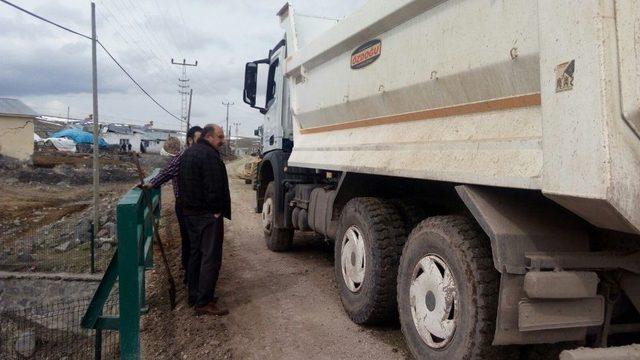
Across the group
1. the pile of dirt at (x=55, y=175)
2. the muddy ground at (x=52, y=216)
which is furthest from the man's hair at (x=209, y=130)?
the pile of dirt at (x=55, y=175)

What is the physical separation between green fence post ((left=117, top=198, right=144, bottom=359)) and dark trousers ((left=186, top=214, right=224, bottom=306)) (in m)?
1.02

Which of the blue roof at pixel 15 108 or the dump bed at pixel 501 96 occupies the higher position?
the blue roof at pixel 15 108

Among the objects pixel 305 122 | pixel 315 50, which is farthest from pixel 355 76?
pixel 305 122

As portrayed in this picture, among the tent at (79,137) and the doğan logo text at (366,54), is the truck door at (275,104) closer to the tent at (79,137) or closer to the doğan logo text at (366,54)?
the doğan logo text at (366,54)

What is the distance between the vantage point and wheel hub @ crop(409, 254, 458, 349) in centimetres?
287

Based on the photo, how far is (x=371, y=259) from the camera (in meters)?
3.92

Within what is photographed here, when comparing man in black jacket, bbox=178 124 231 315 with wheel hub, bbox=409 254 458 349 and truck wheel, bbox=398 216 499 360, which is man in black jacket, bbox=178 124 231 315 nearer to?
Result: truck wheel, bbox=398 216 499 360

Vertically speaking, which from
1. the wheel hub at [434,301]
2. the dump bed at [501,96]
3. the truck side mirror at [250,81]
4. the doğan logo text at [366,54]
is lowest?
the wheel hub at [434,301]

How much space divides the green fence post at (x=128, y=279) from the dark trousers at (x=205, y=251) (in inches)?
40.3

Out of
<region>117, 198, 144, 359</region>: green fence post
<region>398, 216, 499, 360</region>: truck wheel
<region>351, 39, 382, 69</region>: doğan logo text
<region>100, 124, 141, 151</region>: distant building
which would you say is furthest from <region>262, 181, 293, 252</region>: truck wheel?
<region>100, 124, 141, 151</region>: distant building

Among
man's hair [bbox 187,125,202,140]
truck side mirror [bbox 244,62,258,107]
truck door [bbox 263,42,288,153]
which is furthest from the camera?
truck side mirror [bbox 244,62,258,107]

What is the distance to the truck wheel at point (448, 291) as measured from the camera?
8.59 ft

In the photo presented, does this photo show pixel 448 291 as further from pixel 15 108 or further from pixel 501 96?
pixel 15 108

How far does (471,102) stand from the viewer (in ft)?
9.68
